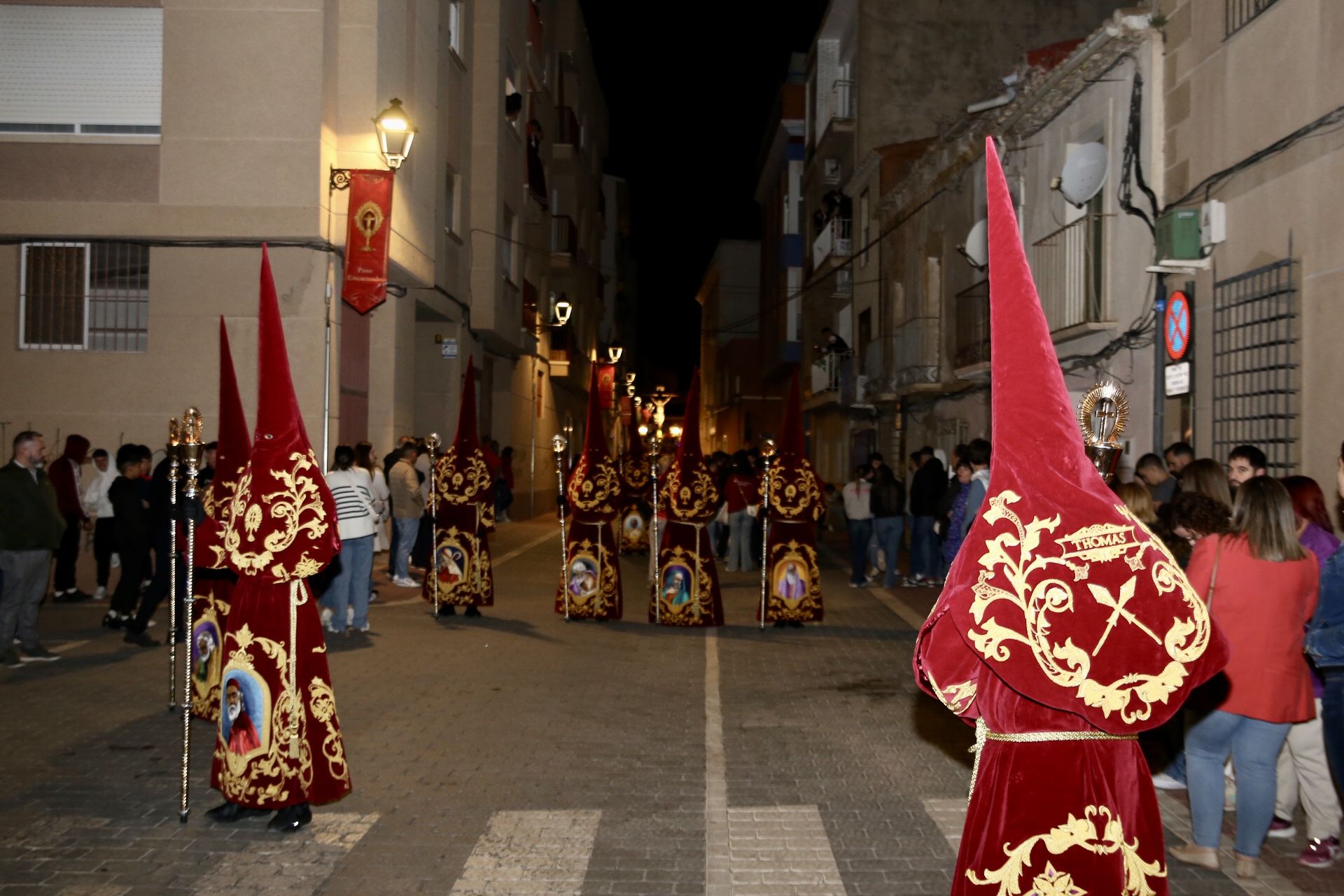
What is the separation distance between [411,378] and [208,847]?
48.2 ft

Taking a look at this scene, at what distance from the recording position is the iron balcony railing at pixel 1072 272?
51.8 ft

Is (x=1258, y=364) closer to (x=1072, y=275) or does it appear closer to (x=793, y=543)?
(x=793, y=543)

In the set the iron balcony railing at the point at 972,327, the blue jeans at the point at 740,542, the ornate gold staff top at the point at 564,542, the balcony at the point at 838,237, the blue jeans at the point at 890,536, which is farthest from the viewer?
the balcony at the point at 838,237

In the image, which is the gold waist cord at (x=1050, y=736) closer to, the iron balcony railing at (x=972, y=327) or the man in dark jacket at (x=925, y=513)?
the man in dark jacket at (x=925, y=513)

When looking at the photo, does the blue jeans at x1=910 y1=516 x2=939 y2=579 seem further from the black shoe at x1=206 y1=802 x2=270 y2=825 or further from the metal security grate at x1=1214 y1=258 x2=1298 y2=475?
the black shoe at x1=206 y1=802 x2=270 y2=825

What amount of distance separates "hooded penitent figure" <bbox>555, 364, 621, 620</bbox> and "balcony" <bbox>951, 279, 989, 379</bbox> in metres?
8.48

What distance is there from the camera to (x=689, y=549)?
13125mm

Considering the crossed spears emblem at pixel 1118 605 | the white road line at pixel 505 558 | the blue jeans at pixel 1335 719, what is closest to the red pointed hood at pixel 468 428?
the white road line at pixel 505 558

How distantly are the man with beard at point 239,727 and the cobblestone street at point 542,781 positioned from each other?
440 millimetres

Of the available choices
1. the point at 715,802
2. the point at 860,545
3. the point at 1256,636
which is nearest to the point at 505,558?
the point at 860,545

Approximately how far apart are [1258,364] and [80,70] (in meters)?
14.7

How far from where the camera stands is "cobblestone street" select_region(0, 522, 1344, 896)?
18.1 feet

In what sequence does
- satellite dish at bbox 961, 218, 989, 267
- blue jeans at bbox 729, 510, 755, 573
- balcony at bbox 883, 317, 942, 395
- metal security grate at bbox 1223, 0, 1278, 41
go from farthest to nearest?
balcony at bbox 883, 317, 942, 395
satellite dish at bbox 961, 218, 989, 267
blue jeans at bbox 729, 510, 755, 573
metal security grate at bbox 1223, 0, 1278, 41

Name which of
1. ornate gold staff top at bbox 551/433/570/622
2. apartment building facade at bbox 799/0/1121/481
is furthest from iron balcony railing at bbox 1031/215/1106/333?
apartment building facade at bbox 799/0/1121/481
